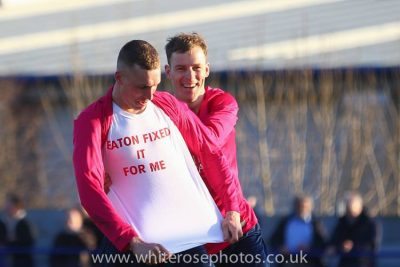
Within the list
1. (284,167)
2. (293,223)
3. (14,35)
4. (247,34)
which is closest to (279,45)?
(247,34)

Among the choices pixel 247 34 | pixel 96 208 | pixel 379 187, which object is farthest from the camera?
pixel 247 34

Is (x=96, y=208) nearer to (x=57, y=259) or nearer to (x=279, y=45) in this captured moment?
(x=57, y=259)

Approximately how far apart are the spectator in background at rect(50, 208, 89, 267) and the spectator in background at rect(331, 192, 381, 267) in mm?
2781

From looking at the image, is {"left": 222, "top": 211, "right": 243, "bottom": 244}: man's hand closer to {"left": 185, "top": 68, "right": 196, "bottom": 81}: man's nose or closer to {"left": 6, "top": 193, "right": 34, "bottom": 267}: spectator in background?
{"left": 185, "top": 68, "right": 196, "bottom": 81}: man's nose

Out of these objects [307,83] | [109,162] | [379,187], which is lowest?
[379,187]

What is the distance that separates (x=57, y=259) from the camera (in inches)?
513

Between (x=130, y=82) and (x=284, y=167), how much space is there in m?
13.3

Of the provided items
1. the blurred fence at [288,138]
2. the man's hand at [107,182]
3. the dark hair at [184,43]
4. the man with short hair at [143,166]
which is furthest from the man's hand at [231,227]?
the blurred fence at [288,138]

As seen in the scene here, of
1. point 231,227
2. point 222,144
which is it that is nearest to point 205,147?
point 222,144

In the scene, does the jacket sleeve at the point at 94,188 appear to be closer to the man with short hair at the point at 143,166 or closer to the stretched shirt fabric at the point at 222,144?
the man with short hair at the point at 143,166

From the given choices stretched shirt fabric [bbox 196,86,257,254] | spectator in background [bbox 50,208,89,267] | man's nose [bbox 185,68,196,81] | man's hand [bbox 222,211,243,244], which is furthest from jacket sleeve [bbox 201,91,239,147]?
spectator in background [bbox 50,208,89,267]

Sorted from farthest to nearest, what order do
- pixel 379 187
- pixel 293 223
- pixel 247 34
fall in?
pixel 247 34
pixel 379 187
pixel 293 223

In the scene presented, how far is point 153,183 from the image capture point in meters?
5.80

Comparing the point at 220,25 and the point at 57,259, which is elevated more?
the point at 220,25
